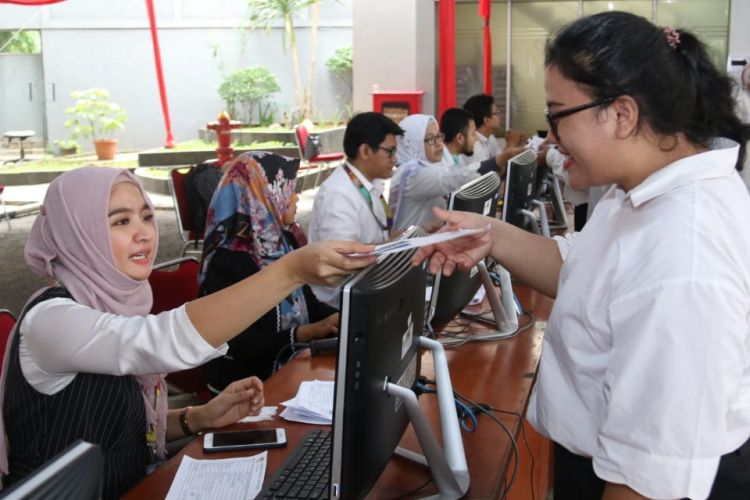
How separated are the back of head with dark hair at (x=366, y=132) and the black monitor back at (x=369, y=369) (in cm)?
264

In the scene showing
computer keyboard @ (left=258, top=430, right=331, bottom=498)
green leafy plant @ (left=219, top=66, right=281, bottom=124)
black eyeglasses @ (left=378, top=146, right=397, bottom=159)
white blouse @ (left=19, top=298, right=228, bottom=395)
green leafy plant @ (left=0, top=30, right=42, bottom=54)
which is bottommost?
computer keyboard @ (left=258, top=430, right=331, bottom=498)

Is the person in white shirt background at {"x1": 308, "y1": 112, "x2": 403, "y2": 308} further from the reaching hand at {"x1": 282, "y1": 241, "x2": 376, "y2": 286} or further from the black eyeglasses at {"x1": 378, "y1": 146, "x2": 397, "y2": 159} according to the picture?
the reaching hand at {"x1": 282, "y1": 241, "x2": 376, "y2": 286}

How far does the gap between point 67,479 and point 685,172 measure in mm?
958

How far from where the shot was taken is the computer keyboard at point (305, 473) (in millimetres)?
1544

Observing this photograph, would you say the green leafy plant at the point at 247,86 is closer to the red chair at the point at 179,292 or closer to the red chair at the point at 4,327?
the red chair at the point at 179,292

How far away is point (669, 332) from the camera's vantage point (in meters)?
1.09

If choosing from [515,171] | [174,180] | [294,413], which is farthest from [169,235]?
[294,413]

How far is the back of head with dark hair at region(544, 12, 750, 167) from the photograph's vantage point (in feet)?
4.07

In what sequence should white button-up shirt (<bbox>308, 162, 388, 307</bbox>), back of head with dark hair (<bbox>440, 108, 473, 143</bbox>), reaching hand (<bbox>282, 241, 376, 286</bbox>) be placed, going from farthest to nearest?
back of head with dark hair (<bbox>440, 108, 473, 143</bbox>), white button-up shirt (<bbox>308, 162, 388, 307</bbox>), reaching hand (<bbox>282, 241, 376, 286</bbox>)

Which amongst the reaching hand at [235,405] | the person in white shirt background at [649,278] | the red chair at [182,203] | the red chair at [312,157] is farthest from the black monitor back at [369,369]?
the red chair at [312,157]

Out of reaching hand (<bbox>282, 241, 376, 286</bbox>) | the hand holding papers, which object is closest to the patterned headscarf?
reaching hand (<bbox>282, 241, 376, 286</bbox>)

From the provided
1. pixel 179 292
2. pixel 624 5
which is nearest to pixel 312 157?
pixel 624 5

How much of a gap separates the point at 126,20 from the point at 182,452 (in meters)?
17.7

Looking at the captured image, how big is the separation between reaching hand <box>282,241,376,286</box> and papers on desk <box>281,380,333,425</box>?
1.66 feet
